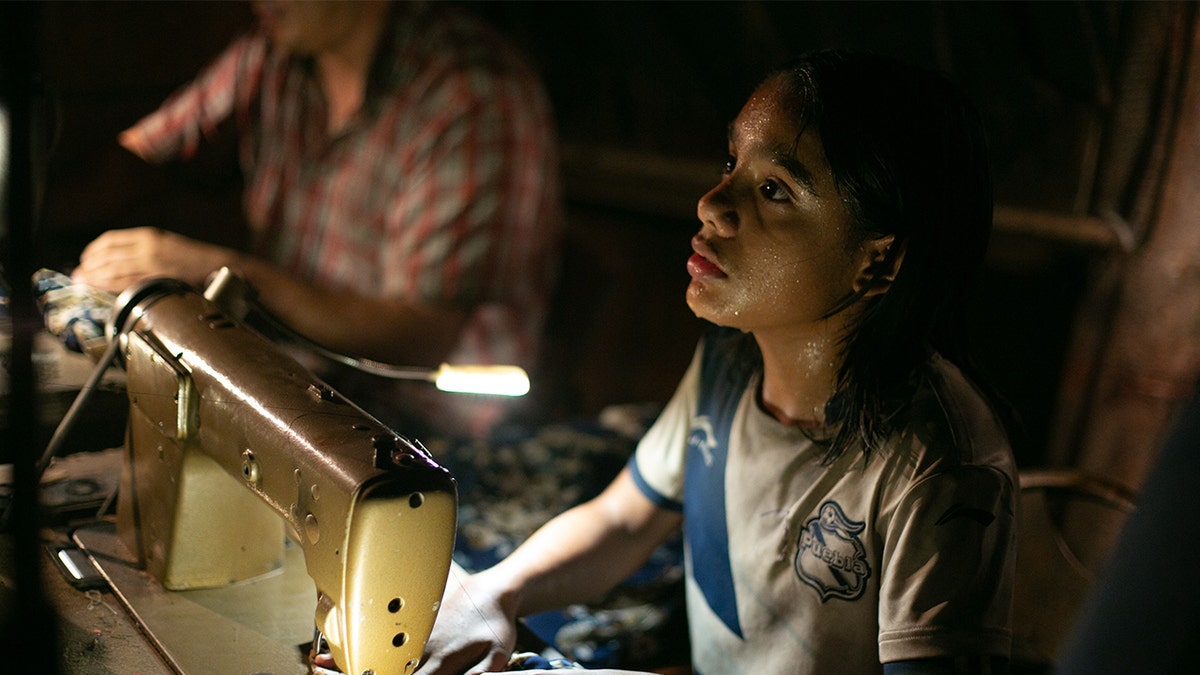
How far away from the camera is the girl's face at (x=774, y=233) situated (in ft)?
3.50

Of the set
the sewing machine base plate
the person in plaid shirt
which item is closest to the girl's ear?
the sewing machine base plate

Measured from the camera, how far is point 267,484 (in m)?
1.03

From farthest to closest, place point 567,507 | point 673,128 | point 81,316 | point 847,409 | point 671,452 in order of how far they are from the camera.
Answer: point 673,128 → point 567,507 → point 671,452 → point 81,316 → point 847,409

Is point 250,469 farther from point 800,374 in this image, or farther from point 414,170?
point 414,170

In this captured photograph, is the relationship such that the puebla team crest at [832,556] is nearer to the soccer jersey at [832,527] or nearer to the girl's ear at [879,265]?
the soccer jersey at [832,527]

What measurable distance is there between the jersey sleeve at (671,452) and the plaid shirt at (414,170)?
0.84 metres

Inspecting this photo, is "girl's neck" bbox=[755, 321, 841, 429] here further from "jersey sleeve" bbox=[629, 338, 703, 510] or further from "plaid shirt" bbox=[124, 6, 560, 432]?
"plaid shirt" bbox=[124, 6, 560, 432]

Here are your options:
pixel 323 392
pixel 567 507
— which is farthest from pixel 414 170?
pixel 323 392

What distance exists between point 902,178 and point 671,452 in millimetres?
576

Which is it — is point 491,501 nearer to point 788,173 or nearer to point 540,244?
point 540,244

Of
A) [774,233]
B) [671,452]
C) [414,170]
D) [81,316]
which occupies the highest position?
[774,233]

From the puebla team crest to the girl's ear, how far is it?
0.26 m

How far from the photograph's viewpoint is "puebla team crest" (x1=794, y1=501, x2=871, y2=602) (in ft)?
3.65

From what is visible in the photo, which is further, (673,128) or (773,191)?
(673,128)
